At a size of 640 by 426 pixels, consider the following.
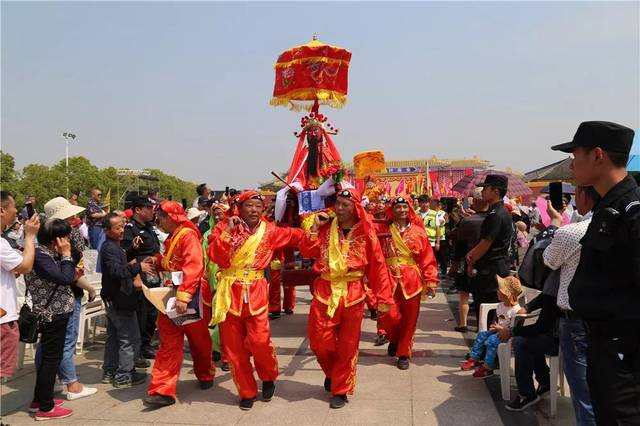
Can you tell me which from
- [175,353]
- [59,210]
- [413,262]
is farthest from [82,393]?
[413,262]

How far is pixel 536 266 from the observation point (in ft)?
11.3

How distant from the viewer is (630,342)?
6.38 ft

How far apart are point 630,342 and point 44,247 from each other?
12.4ft

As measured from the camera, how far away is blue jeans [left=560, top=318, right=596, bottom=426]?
2.69 metres

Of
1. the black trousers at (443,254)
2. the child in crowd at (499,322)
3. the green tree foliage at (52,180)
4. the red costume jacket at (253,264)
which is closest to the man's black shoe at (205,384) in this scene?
the red costume jacket at (253,264)

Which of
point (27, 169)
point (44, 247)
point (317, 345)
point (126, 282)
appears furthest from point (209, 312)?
point (27, 169)

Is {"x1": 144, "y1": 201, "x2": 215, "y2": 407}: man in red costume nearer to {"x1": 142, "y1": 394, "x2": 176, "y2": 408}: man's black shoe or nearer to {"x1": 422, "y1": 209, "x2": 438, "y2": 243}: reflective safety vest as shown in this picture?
{"x1": 142, "y1": 394, "x2": 176, "y2": 408}: man's black shoe

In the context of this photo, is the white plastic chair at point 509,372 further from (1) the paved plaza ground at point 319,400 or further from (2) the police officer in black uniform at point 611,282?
(2) the police officer in black uniform at point 611,282

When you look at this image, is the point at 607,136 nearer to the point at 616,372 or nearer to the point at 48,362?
the point at 616,372

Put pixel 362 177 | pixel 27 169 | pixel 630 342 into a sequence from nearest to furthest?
pixel 630 342 → pixel 362 177 → pixel 27 169

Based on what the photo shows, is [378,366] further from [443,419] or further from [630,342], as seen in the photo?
[630,342]

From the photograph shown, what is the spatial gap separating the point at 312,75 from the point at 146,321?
3.84 meters

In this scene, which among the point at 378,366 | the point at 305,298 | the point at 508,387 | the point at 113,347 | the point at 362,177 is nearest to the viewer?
the point at 508,387

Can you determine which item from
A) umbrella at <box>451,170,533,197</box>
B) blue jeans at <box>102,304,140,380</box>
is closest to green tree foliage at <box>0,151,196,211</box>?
umbrella at <box>451,170,533,197</box>
